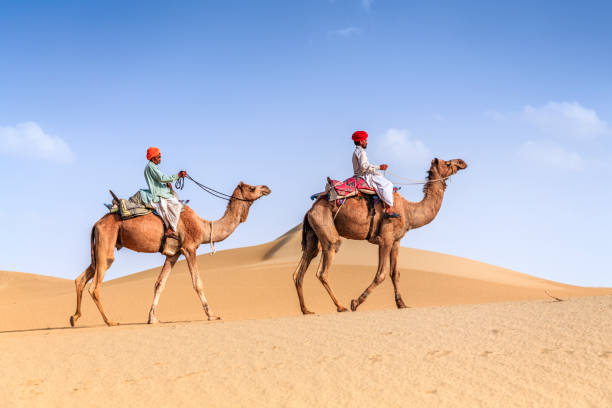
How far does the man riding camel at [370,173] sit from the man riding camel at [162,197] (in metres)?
3.66

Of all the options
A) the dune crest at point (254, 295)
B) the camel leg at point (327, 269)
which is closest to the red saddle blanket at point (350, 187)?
the camel leg at point (327, 269)

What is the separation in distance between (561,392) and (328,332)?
11.0ft

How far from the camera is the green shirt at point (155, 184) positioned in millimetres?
12438

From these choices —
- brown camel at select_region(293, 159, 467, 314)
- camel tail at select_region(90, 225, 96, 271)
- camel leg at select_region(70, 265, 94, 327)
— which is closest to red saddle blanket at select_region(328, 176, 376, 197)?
brown camel at select_region(293, 159, 467, 314)

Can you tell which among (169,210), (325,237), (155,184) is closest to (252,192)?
(169,210)

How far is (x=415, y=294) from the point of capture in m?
23.0

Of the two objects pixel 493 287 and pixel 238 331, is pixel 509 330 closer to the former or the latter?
pixel 238 331

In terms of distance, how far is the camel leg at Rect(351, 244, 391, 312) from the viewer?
39.0 ft

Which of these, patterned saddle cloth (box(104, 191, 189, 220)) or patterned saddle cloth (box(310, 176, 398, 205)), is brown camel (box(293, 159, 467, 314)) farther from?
patterned saddle cloth (box(104, 191, 189, 220))

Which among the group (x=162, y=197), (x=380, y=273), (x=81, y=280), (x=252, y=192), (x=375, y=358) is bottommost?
(x=81, y=280)

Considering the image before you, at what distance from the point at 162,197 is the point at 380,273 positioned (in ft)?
14.8

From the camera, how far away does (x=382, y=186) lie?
Answer: 12336 millimetres

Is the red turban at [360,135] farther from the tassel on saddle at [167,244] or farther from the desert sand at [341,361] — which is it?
the tassel on saddle at [167,244]

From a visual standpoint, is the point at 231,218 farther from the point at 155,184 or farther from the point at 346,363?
the point at 346,363
